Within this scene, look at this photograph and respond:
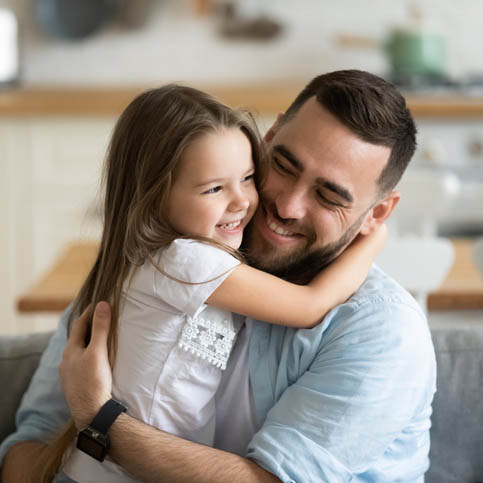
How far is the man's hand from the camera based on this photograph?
1.43 meters

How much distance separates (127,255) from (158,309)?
0.37 feet

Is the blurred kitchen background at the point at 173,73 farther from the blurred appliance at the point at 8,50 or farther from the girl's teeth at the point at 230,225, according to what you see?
the girl's teeth at the point at 230,225

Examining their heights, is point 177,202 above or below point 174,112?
below

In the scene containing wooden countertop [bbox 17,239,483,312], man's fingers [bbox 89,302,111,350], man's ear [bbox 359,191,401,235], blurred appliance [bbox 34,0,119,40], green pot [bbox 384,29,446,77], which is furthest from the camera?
blurred appliance [bbox 34,0,119,40]

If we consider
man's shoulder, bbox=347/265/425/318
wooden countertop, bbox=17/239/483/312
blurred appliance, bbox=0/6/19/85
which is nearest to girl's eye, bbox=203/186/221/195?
man's shoulder, bbox=347/265/425/318

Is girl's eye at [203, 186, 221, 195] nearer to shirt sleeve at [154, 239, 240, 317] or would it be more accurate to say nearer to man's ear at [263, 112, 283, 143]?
shirt sleeve at [154, 239, 240, 317]

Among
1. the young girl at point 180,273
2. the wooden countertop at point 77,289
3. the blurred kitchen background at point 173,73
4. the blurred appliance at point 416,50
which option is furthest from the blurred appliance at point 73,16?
the young girl at point 180,273

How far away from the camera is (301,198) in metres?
1.61

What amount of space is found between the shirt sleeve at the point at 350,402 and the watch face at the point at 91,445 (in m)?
0.25

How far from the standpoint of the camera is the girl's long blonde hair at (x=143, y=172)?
1430 millimetres

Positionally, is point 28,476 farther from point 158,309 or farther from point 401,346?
point 401,346

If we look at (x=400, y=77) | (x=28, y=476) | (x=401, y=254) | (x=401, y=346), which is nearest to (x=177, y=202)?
(x=401, y=346)

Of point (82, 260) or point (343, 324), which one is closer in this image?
point (343, 324)

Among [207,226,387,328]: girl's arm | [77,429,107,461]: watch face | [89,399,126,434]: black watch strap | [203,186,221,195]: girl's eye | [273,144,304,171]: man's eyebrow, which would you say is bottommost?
[77,429,107,461]: watch face
